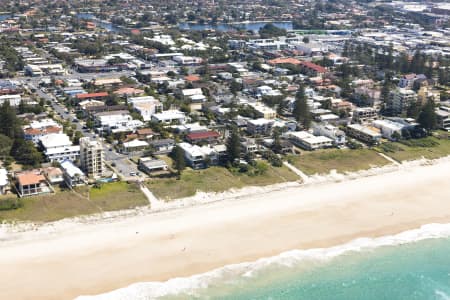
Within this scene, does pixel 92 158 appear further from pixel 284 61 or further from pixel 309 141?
pixel 284 61


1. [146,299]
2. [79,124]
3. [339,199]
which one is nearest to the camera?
[146,299]

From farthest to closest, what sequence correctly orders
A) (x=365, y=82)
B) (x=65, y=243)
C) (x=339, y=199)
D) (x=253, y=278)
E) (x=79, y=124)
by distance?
(x=365, y=82) → (x=79, y=124) → (x=339, y=199) → (x=65, y=243) → (x=253, y=278)

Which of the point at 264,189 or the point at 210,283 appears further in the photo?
the point at 264,189

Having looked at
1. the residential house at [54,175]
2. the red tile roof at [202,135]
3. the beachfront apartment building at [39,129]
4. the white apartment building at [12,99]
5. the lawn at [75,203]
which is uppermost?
the white apartment building at [12,99]

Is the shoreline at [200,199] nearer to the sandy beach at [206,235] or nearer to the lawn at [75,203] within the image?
the sandy beach at [206,235]

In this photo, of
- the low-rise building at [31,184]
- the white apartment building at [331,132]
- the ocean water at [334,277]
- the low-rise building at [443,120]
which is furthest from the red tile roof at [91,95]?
the low-rise building at [443,120]

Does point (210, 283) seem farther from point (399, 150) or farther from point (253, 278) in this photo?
point (399, 150)

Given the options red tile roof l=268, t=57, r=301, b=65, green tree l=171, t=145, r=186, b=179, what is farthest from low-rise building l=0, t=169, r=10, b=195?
red tile roof l=268, t=57, r=301, b=65

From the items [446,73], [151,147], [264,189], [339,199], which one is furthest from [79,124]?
[446,73]
